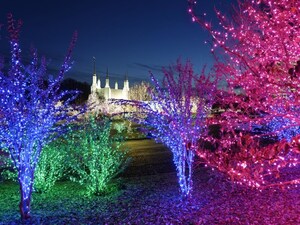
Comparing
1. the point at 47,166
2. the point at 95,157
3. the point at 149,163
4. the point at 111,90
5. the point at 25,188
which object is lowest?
the point at 149,163

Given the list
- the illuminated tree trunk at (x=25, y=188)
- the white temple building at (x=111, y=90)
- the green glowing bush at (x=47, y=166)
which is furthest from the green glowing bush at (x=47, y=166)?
the white temple building at (x=111, y=90)

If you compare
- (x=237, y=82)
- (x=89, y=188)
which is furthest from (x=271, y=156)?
(x=89, y=188)

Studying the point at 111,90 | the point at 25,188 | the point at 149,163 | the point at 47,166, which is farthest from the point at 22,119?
the point at 111,90

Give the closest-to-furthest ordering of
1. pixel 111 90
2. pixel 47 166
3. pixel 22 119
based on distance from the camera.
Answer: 1. pixel 22 119
2. pixel 47 166
3. pixel 111 90

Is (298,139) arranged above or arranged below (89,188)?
above

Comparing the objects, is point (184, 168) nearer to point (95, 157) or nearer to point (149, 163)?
point (95, 157)

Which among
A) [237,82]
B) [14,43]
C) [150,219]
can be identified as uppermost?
[14,43]

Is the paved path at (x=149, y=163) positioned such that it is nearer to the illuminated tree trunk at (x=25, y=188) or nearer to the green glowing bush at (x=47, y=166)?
the green glowing bush at (x=47, y=166)

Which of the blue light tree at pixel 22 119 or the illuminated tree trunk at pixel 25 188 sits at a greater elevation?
the blue light tree at pixel 22 119

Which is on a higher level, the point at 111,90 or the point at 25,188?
the point at 111,90

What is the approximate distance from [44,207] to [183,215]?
2.93m

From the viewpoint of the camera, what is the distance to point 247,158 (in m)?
4.93

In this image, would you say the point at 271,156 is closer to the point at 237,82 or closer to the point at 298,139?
the point at 298,139

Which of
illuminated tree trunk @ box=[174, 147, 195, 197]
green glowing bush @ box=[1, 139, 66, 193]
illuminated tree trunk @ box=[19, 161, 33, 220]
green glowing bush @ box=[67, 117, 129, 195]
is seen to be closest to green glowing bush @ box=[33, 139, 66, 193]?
green glowing bush @ box=[1, 139, 66, 193]
